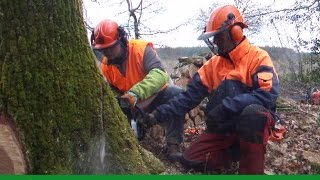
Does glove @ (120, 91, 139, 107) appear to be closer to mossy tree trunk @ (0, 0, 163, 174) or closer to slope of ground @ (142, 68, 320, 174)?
slope of ground @ (142, 68, 320, 174)

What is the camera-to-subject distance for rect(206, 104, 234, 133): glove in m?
4.02

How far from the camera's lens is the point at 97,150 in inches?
128

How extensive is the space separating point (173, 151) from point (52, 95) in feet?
6.12

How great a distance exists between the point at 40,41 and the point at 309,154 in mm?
3044

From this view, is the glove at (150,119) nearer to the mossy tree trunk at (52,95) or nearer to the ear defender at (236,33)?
the ear defender at (236,33)

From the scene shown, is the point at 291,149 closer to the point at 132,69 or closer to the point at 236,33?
the point at 236,33

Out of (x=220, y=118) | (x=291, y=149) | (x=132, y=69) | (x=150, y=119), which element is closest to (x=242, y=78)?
(x=220, y=118)

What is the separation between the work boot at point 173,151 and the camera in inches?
179

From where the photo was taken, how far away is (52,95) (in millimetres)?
3041

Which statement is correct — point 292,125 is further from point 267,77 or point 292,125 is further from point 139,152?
point 139,152

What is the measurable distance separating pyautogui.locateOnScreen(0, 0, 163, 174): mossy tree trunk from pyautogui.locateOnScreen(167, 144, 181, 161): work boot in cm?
127

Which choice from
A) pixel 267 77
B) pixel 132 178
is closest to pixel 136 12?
pixel 267 77

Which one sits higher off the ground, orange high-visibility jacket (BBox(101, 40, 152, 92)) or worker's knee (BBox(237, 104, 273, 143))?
orange high-visibility jacket (BBox(101, 40, 152, 92))

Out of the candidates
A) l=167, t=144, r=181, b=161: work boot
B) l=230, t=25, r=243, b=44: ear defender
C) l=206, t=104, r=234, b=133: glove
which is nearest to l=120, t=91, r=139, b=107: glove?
l=167, t=144, r=181, b=161: work boot
